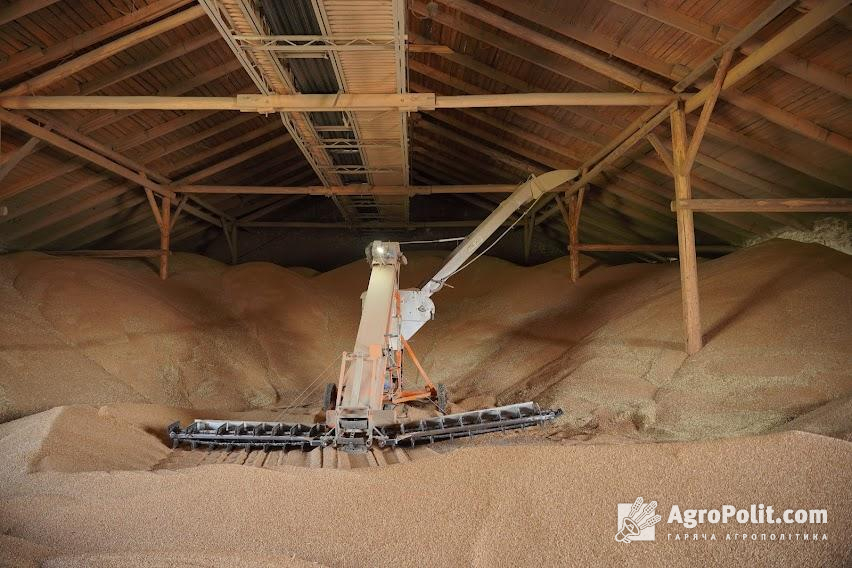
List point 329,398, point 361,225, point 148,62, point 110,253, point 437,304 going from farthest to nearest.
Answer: point 361,225 → point 437,304 → point 110,253 → point 148,62 → point 329,398

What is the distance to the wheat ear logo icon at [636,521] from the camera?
9.80 ft

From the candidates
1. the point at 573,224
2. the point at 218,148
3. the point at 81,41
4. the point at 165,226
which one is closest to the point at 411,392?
the point at 573,224

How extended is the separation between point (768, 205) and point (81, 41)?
9401 millimetres

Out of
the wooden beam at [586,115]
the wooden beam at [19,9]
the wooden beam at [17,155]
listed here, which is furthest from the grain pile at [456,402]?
the wooden beam at [19,9]

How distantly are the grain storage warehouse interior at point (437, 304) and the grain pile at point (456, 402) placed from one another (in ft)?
0.13

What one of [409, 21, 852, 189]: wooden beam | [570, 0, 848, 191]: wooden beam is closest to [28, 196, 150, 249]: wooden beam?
[409, 21, 852, 189]: wooden beam

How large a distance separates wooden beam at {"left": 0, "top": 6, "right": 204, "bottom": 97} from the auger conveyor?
196 inches

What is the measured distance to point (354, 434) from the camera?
6203 millimetres

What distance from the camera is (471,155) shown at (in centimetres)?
1381

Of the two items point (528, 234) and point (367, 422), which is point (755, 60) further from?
point (528, 234)

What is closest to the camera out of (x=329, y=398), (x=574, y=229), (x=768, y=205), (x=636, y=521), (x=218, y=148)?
(x=636, y=521)

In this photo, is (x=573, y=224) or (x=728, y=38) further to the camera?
(x=573, y=224)

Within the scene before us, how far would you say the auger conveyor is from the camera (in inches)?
245

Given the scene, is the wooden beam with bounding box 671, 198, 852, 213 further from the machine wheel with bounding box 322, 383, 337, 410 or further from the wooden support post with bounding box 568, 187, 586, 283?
the machine wheel with bounding box 322, 383, 337, 410
